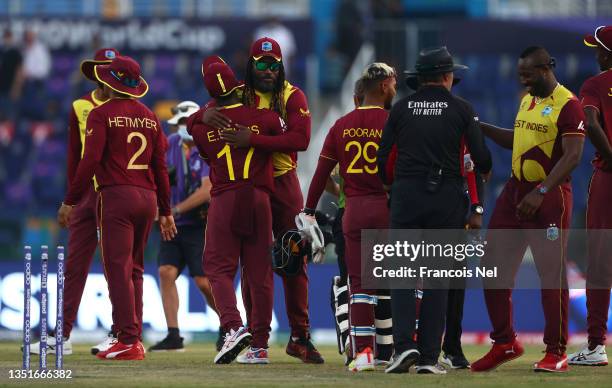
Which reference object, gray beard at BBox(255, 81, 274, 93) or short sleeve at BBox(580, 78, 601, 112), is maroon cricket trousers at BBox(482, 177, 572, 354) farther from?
gray beard at BBox(255, 81, 274, 93)

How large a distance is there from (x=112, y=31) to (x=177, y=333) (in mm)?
13806

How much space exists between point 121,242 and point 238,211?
121 cm

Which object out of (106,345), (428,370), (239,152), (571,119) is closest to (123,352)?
(106,345)

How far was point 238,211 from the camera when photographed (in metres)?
11.1

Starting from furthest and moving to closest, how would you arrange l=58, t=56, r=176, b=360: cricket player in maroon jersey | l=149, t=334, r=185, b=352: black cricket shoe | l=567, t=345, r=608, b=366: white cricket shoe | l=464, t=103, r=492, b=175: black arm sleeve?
l=149, t=334, r=185, b=352: black cricket shoe
l=58, t=56, r=176, b=360: cricket player in maroon jersey
l=567, t=345, r=608, b=366: white cricket shoe
l=464, t=103, r=492, b=175: black arm sleeve

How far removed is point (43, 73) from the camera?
88.4ft

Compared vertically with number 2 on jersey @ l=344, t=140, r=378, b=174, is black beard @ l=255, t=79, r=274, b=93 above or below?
above

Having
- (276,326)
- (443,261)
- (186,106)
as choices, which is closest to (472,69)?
(276,326)

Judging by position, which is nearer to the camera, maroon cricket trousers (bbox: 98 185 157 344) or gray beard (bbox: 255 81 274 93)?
gray beard (bbox: 255 81 274 93)

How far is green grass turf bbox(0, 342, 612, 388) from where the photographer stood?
9.28 metres

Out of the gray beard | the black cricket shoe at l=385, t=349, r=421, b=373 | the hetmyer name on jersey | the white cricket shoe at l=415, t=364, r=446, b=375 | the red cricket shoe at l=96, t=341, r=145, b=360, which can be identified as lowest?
the red cricket shoe at l=96, t=341, r=145, b=360

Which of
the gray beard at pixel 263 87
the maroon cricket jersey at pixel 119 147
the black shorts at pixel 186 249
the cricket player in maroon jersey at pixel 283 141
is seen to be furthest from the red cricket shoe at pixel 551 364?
the black shorts at pixel 186 249

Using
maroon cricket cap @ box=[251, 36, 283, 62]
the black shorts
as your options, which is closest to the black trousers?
maroon cricket cap @ box=[251, 36, 283, 62]

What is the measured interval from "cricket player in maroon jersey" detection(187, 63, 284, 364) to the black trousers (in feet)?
4.73
